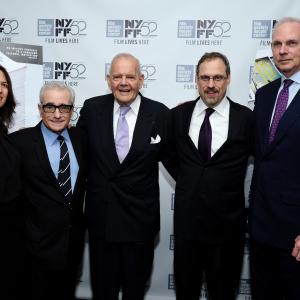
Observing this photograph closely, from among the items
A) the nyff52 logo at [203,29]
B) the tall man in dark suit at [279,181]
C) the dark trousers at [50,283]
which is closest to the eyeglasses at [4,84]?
the dark trousers at [50,283]

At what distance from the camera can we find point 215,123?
2172 mm

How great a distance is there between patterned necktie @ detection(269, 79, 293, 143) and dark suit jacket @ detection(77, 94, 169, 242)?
0.62 m

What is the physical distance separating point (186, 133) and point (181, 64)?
2.50 feet

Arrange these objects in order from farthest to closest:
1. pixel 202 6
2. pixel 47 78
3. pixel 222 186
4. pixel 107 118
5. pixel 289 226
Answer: pixel 47 78, pixel 202 6, pixel 107 118, pixel 222 186, pixel 289 226

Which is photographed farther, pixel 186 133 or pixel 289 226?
pixel 186 133

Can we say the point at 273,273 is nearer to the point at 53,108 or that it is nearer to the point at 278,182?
the point at 278,182

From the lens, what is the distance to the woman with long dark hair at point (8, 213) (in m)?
1.92

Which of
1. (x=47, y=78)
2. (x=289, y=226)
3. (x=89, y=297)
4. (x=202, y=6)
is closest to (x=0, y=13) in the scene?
(x=47, y=78)

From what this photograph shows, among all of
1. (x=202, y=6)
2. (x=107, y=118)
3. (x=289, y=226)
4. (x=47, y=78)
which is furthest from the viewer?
(x=47, y=78)

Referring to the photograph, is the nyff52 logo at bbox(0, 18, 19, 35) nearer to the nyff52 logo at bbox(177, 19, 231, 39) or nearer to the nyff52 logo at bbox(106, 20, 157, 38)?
the nyff52 logo at bbox(106, 20, 157, 38)

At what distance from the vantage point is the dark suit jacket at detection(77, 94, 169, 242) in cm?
216

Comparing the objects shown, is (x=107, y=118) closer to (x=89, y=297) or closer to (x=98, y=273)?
(x=98, y=273)

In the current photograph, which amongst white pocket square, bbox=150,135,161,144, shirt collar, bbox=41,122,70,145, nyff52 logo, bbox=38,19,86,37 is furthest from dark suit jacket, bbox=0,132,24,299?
nyff52 logo, bbox=38,19,86,37

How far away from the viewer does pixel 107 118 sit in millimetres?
2260
